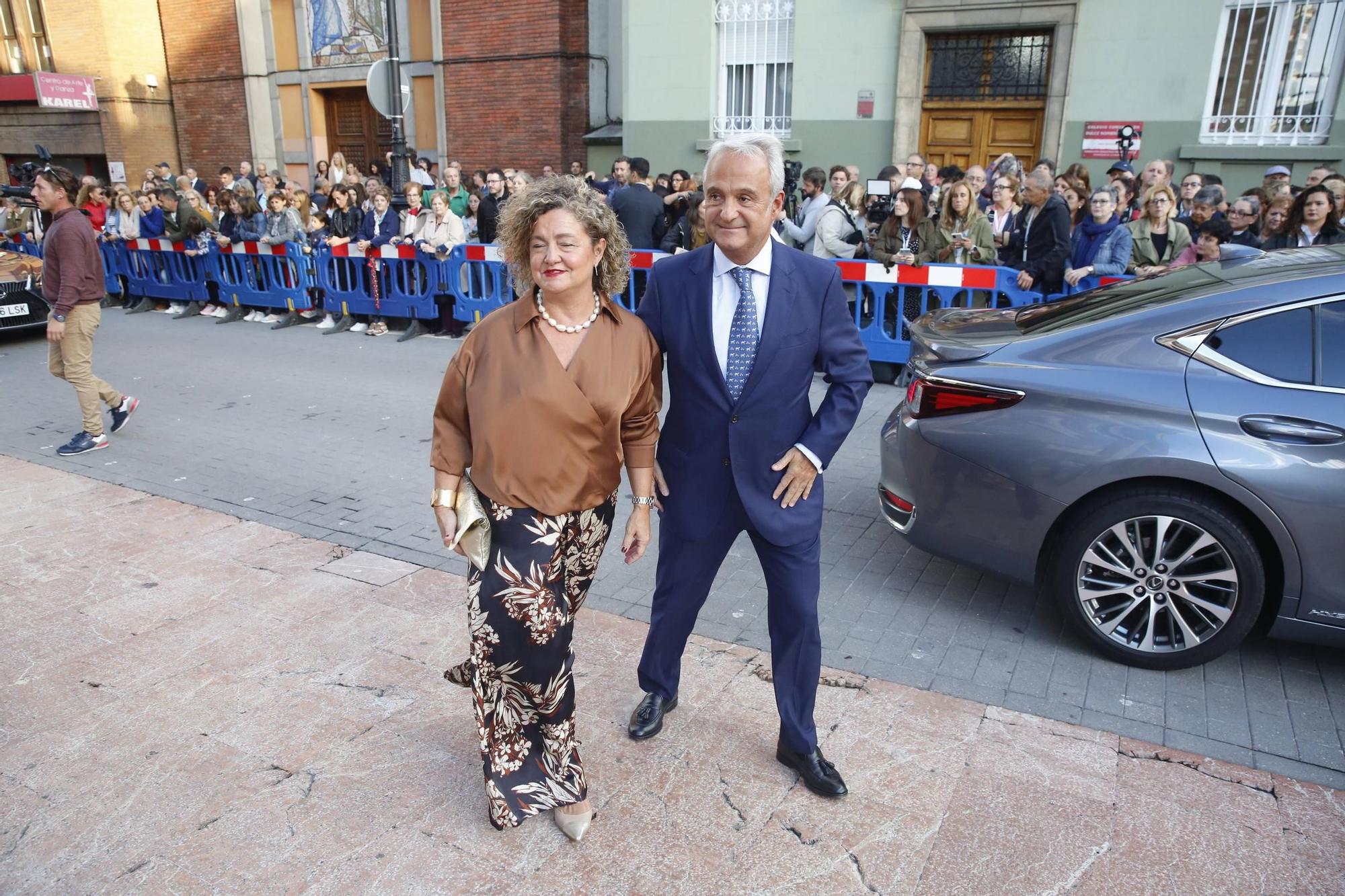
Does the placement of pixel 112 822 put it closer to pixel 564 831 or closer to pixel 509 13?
pixel 564 831

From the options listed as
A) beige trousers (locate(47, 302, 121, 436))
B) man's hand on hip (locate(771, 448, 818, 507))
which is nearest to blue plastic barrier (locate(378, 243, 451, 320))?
beige trousers (locate(47, 302, 121, 436))

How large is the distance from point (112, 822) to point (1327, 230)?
7.83 meters

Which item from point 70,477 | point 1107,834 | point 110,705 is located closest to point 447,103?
point 70,477

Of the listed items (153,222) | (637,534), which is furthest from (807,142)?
(637,534)

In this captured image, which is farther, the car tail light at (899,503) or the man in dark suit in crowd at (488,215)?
the man in dark suit in crowd at (488,215)

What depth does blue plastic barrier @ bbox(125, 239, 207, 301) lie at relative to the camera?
44.1 ft

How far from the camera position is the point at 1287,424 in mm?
3420

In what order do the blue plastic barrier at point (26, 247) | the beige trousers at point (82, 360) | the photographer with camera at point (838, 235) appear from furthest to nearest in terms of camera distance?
the blue plastic barrier at point (26, 247)
the photographer with camera at point (838, 235)
the beige trousers at point (82, 360)

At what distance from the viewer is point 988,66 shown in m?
13.3

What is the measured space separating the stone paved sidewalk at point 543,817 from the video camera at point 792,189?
7596mm

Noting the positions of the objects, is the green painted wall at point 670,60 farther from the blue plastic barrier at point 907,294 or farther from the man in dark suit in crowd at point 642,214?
the blue plastic barrier at point 907,294

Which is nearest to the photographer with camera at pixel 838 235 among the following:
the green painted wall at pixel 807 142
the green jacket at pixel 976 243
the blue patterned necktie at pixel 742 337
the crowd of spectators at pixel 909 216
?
the crowd of spectators at pixel 909 216

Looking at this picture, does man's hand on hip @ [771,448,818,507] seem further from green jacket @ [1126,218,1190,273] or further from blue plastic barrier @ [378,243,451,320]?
blue plastic barrier @ [378,243,451,320]

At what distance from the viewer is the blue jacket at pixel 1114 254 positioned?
7.37m
